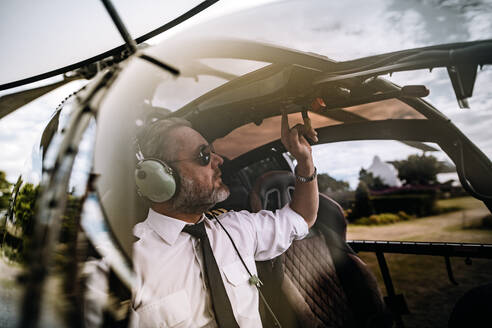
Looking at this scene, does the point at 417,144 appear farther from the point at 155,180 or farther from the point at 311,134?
the point at 155,180

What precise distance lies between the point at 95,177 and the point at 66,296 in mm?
306

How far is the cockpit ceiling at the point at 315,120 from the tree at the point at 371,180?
232 mm

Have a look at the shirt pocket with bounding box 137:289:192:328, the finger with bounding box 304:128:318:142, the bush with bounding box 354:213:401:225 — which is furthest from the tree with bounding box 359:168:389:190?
the shirt pocket with bounding box 137:289:192:328

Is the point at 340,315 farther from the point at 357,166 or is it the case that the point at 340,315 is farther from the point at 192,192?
the point at 192,192

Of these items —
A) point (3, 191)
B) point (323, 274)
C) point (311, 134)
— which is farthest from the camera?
point (3, 191)

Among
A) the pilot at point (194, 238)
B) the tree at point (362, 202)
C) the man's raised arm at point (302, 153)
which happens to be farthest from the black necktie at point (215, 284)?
the tree at point (362, 202)

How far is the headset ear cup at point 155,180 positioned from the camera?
0.93 m

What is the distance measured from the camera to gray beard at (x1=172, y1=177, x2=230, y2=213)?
3.29 ft

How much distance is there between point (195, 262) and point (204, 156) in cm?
41

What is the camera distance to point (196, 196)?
102 centimetres

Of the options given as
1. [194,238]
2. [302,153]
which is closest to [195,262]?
[194,238]

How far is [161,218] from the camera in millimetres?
1073

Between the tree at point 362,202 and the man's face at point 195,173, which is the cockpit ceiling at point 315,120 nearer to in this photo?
the man's face at point 195,173

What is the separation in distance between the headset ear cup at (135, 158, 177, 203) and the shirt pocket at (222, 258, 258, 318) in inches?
14.5
